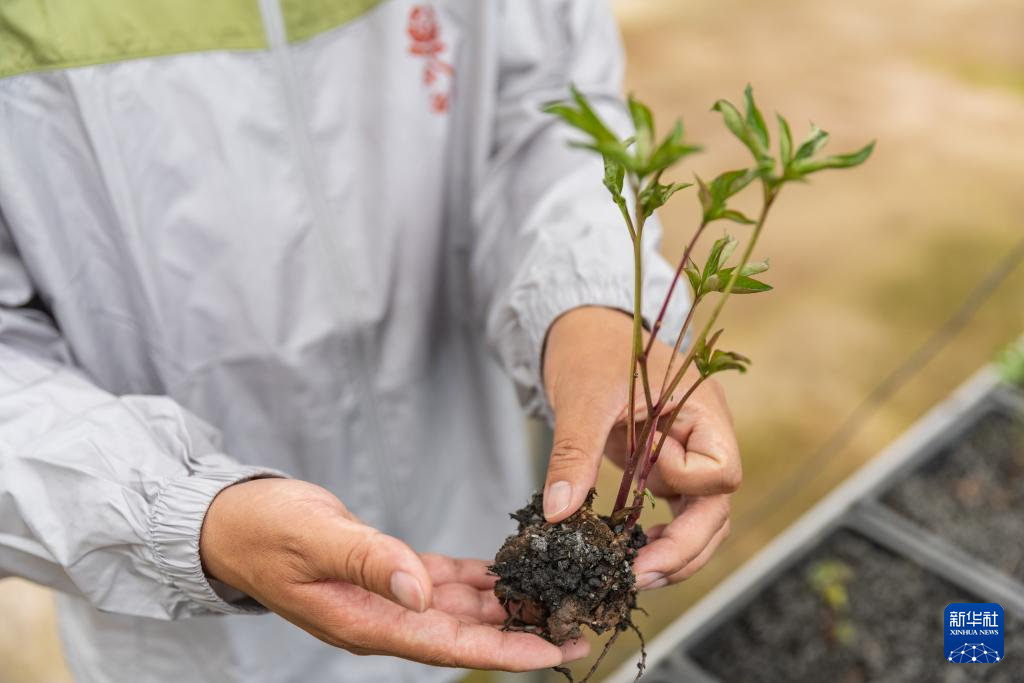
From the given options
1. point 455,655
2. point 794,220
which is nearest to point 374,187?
point 455,655

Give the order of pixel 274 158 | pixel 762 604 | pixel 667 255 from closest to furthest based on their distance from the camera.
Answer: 1. pixel 274 158
2. pixel 762 604
3. pixel 667 255

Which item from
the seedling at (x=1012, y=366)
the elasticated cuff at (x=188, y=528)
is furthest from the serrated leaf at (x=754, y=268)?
the seedling at (x=1012, y=366)

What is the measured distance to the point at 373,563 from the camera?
2.06 feet

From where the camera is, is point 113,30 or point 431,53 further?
point 431,53

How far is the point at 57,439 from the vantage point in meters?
0.76

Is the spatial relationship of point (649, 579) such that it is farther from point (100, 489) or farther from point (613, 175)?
point (100, 489)

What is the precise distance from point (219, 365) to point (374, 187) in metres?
0.28

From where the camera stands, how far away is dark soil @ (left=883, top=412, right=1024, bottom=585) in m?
1.64

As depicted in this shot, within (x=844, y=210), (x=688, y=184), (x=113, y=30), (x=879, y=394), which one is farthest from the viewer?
(x=844, y=210)

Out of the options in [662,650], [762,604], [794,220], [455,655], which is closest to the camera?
[455,655]

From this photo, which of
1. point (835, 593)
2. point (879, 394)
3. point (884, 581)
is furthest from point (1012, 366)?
point (835, 593)

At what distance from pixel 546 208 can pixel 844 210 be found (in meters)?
2.36

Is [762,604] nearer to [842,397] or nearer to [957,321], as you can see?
[842,397]

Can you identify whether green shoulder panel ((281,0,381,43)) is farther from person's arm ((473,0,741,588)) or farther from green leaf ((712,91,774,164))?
green leaf ((712,91,774,164))
